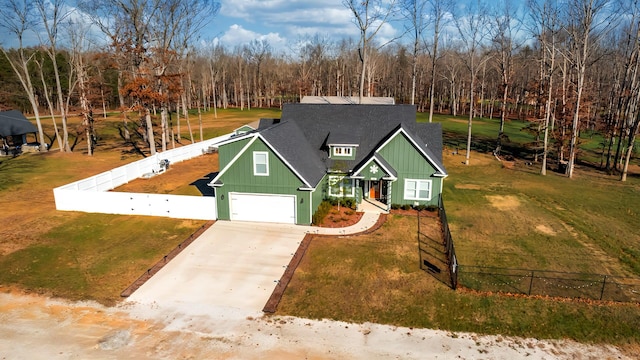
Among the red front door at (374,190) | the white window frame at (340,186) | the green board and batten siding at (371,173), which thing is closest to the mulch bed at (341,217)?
the white window frame at (340,186)

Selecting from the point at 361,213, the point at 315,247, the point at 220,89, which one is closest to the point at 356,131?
the point at 361,213

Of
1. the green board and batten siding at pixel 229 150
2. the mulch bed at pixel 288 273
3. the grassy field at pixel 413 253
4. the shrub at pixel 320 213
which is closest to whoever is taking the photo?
the grassy field at pixel 413 253

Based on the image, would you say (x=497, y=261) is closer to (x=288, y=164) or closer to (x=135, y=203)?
(x=288, y=164)

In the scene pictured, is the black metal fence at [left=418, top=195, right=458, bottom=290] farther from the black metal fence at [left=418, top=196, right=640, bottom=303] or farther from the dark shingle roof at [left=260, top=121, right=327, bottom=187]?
the dark shingle roof at [left=260, top=121, right=327, bottom=187]

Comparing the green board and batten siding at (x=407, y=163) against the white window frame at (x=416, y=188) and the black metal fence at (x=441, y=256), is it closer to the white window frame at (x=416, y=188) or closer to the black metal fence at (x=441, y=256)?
the white window frame at (x=416, y=188)

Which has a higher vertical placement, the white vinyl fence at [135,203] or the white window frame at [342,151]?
the white window frame at [342,151]

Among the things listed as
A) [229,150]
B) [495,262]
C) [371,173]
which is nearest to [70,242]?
[229,150]

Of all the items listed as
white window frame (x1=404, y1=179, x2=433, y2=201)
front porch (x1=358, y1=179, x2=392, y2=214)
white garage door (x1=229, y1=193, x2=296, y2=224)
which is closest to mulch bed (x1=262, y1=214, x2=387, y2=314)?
white garage door (x1=229, y1=193, x2=296, y2=224)
